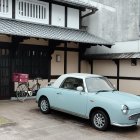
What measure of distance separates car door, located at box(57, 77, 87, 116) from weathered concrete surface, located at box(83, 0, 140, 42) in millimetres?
6828

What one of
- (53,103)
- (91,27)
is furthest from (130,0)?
(53,103)

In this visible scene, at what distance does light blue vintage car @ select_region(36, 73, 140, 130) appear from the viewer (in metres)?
7.86

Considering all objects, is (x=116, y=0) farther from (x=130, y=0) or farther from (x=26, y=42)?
(x=26, y=42)

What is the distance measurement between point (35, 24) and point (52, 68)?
2.52m

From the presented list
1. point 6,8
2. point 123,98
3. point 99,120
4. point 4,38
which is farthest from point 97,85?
point 6,8

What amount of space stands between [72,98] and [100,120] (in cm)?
132

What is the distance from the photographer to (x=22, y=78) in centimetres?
1280

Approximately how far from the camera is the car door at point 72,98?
8.76 metres

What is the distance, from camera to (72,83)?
9508 mm

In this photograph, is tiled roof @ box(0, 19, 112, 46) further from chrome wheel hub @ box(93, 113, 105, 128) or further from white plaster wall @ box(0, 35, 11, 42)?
chrome wheel hub @ box(93, 113, 105, 128)

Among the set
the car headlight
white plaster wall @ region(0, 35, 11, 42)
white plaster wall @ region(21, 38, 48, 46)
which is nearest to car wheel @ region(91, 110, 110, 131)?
the car headlight

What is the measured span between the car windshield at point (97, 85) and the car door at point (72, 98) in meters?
0.26

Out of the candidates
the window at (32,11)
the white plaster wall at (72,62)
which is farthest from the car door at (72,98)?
the white plaster wall at (72,62)

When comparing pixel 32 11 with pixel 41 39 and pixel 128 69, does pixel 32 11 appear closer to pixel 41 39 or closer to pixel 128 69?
pixel 41 39
